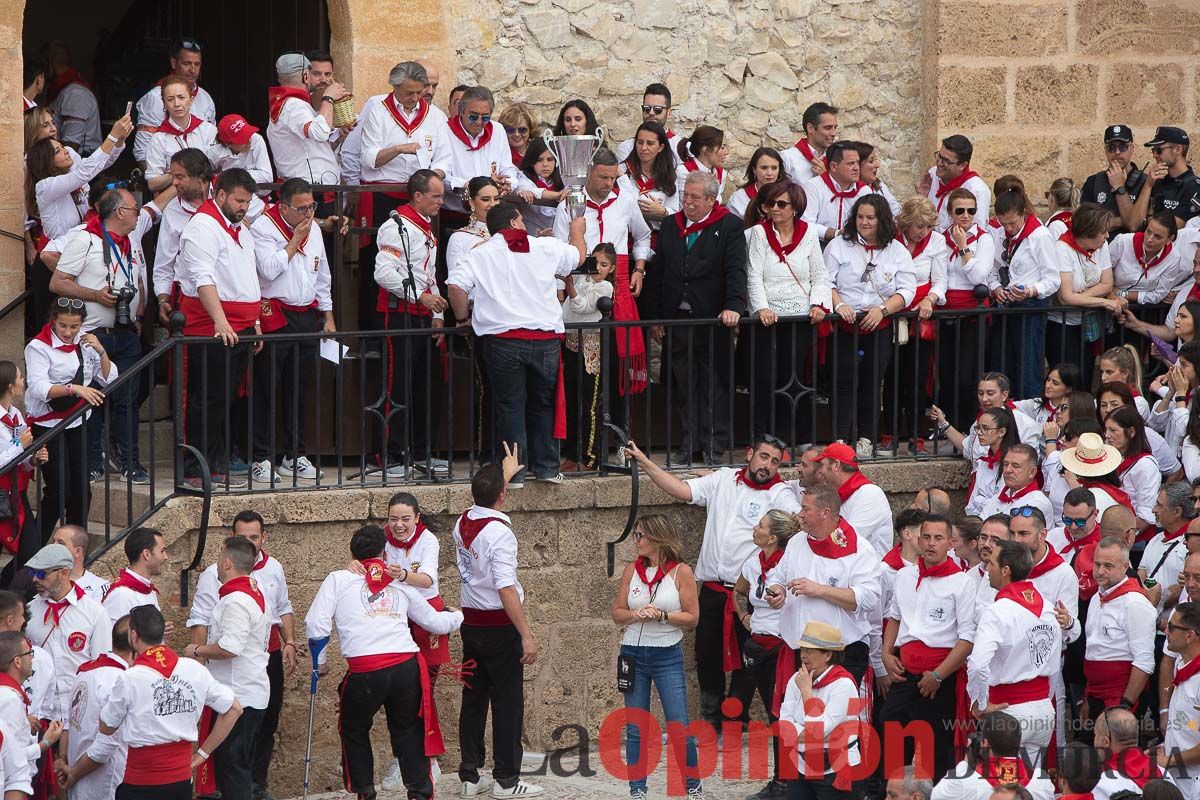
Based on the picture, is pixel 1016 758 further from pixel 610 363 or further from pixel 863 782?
pixel 610 363

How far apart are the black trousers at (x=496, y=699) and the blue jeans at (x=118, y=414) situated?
79.5 inches

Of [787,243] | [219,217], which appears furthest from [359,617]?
[787,243]

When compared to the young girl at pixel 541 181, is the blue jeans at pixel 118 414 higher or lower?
lower

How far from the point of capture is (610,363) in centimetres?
1034

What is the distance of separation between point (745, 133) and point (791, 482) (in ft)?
10.5

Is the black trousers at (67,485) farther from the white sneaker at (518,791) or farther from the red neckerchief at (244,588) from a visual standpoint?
the white sneaker at (518,791)

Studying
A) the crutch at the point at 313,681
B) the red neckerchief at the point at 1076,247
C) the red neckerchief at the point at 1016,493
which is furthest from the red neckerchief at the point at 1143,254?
the crutch at the point at 313,681

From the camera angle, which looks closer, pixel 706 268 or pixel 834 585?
pixel 834 585

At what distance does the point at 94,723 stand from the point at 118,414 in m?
2.24

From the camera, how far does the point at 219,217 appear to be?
9.30 metres

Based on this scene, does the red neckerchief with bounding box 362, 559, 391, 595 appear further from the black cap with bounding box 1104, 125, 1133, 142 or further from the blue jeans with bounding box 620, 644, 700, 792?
the black cap with bounding box 1104, 125, 1133, 142

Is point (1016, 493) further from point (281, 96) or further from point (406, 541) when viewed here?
point (281, 96)

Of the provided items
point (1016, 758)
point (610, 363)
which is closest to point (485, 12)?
point (610, 363)

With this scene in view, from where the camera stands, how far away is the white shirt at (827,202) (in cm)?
1102
